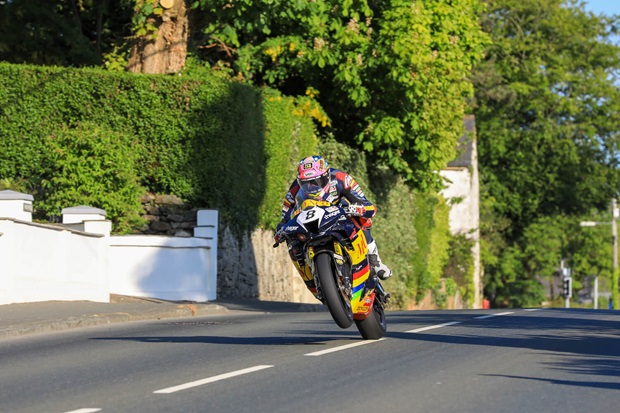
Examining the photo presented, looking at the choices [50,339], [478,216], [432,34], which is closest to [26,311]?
[50,339]

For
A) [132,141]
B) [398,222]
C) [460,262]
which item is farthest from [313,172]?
[460,262]

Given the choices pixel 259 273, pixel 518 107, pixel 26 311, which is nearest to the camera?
pixel 26 311

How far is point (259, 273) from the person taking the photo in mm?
29531

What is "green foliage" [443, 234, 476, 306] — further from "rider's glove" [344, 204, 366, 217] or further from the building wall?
"rider's glove" [344, 204, 366, 217]

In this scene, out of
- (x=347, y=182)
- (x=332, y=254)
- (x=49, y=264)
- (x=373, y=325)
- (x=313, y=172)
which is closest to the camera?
(x=332, y=254)

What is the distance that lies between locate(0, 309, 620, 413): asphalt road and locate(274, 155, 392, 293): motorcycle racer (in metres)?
1.19

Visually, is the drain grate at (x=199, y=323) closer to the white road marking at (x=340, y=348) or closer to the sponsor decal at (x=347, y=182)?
the white road marking at (x=340, y=348)

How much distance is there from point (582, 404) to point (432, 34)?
26411mm

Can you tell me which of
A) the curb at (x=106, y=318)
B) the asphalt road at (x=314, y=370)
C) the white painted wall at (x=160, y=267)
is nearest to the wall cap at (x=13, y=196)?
the curb at (x=106, y=318)

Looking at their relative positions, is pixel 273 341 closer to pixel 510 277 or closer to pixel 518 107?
pixel 518 107

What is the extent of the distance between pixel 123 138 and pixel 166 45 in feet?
12.3

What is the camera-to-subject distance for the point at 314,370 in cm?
1045

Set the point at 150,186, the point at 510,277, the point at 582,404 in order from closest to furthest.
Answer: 1. the point at 582,404
2. the point at 150,186
3. the point at 510,277

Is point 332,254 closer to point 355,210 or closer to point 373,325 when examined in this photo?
point 355,210
